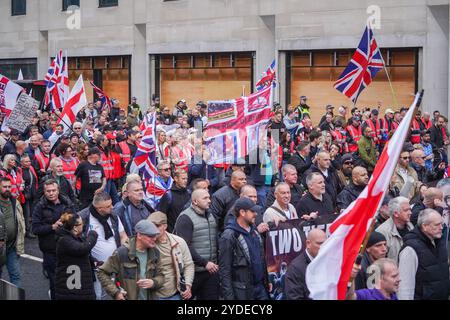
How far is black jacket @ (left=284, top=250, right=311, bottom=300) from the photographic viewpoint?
7.86 metres

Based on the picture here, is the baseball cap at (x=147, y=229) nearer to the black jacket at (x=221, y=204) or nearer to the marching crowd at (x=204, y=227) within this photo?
the marching crowd at (x=204, y=227)

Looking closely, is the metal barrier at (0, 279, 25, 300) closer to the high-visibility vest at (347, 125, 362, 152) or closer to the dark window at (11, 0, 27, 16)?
the high-visibility vest at (347, 125, 362, 152)

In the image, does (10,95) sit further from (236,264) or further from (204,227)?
(236,264)

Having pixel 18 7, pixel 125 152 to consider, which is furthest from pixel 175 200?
pixel 18 7

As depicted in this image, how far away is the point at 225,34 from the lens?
33.0 meters

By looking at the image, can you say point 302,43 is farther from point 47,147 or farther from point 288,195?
point 288,195

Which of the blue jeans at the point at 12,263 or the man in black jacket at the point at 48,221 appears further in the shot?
the blue jeans at the point at 12,263

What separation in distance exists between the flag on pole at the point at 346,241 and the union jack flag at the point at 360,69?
1154 cm

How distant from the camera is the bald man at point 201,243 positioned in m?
9.66

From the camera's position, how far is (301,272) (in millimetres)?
7945

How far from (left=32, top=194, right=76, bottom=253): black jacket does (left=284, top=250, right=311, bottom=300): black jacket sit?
3.49m

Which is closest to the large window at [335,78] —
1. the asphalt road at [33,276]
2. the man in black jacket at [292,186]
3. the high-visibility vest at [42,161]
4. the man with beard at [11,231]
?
the high-visibility vest at [42,161]

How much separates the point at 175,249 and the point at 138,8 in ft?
94.1
